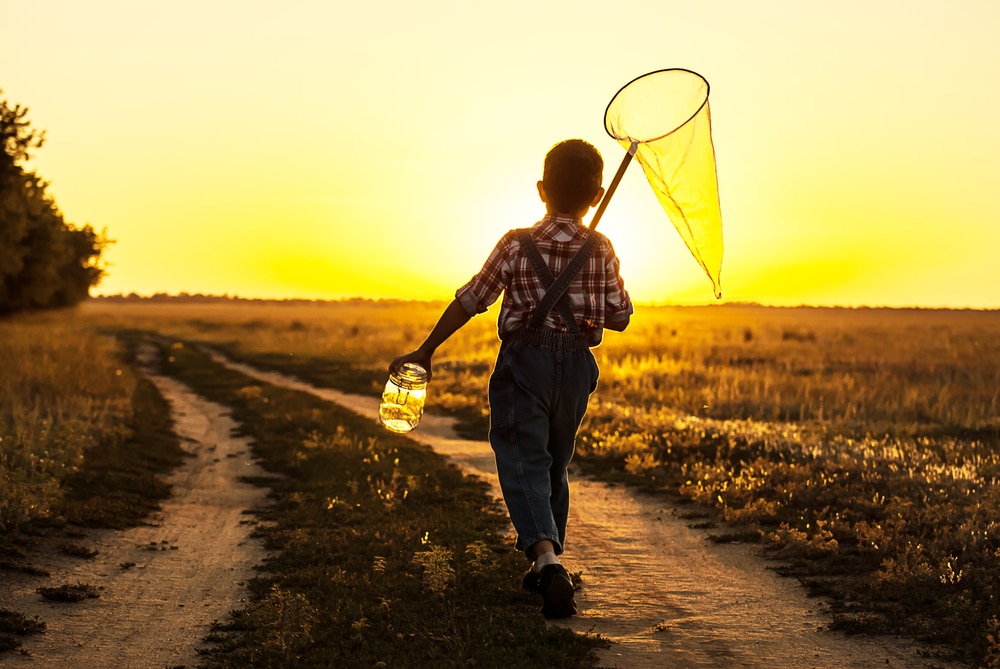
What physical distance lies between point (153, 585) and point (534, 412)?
12.3 feet

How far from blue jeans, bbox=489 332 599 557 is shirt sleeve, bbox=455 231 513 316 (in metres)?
0.28

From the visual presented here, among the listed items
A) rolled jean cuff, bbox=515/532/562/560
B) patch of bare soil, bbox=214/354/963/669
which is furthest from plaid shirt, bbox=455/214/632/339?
patch of bare soil, bbox=214/354/963/669

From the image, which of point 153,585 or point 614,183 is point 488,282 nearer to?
point 614,183

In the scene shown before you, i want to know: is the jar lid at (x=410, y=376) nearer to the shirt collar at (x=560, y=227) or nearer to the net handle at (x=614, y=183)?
the shirt collar at (x=560, y=227)

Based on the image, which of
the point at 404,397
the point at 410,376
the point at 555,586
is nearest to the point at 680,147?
the point at 410,376

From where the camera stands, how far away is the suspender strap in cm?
535

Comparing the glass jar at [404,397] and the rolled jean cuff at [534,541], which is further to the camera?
the glass jar at [404,397]

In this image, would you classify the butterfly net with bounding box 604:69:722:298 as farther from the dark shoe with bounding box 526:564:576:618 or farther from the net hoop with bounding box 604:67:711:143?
the dark shoe with bounding box 526:564:576:618

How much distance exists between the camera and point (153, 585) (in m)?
7.59

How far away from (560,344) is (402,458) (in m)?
9.15

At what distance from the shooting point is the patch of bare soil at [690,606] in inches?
222

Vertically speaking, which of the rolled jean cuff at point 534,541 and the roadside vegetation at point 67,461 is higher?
the rolled jean cuff at point 534,541

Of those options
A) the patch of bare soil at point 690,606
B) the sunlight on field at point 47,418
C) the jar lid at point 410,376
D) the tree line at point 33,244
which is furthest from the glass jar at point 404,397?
the tree line at point 33,244

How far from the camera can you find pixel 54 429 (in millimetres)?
14609
